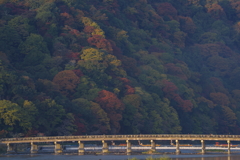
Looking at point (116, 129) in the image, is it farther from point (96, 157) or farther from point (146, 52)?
point (146, 52)

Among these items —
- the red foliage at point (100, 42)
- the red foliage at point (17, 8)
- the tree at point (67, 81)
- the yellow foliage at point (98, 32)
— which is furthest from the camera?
the red foliage at point (17, 8)

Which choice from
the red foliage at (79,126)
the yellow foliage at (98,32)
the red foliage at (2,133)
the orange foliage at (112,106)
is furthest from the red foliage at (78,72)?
the red foliage at (2,133)

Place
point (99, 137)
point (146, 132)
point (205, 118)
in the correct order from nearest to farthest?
point (99, 137) < point (146, 132) < point (205, 118)

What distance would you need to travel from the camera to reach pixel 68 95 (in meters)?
152

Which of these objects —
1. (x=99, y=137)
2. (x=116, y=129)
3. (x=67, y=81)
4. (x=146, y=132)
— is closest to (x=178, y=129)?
(x=146, y=132)

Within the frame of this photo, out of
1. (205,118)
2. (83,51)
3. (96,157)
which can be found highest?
(83,51)

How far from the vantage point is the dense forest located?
136 m

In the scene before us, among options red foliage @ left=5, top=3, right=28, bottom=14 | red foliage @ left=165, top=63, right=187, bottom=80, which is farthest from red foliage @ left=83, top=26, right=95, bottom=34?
red foliage @ left=165, top=63, right=187, bottom=80

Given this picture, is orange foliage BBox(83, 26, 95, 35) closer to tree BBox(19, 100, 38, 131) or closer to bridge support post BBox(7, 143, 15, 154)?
tree BBox(19, 100, 38, 131)

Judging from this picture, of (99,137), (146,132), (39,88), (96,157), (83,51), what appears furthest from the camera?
(83,51)

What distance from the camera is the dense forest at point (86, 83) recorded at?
13550 centimetres

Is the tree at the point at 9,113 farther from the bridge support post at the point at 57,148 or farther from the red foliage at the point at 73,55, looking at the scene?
the red foliage at the point at 73,55

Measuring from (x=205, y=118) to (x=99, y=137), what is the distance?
62.3 m

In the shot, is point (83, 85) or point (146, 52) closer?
point (83, 85)
